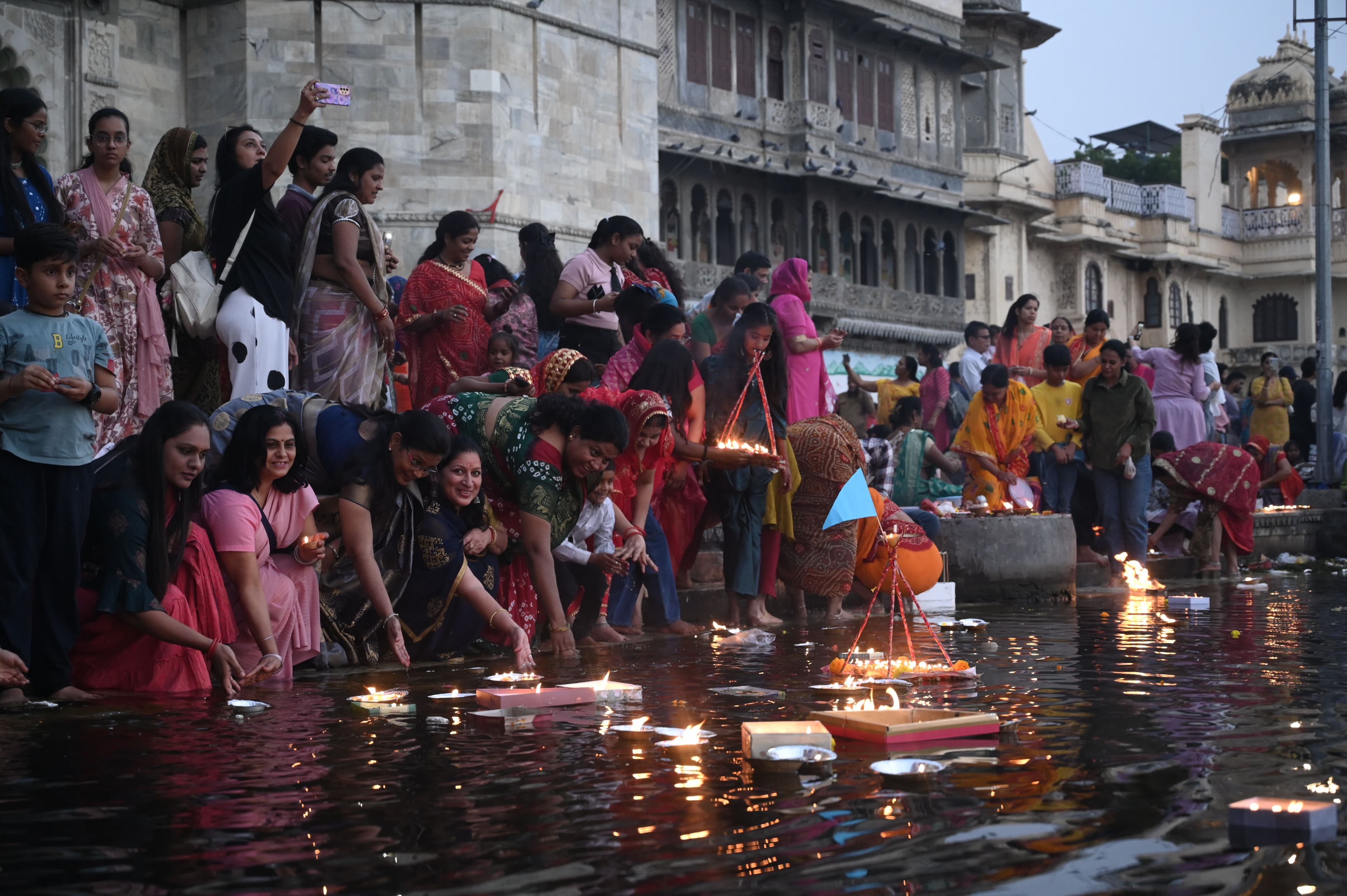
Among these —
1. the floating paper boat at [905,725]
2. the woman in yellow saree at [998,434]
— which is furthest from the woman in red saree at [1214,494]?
the floating paper boat at [905,725]

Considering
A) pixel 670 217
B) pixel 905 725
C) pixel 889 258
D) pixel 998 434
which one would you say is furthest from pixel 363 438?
pixel 889 258

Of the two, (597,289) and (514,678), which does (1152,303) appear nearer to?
(597,289)

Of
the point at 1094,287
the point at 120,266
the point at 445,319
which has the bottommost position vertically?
the point at 445,319

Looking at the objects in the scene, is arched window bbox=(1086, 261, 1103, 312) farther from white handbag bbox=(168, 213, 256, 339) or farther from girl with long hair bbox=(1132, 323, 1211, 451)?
white handbag bbox=(168, 213, 256, 339)

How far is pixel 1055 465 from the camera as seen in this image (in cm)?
1157

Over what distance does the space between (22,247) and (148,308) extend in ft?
5.65

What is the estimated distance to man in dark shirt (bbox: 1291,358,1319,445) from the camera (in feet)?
61.1

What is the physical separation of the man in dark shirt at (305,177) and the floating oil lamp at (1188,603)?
16.4ft

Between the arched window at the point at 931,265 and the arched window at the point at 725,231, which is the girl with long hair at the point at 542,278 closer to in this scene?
the arched window at the point at 725,231

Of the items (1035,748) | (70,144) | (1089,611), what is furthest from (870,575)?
(70,144)

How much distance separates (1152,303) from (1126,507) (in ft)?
111

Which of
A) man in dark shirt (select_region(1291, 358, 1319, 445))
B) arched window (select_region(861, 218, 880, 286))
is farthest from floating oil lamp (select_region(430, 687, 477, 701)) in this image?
arched window (select_region(861, 218, 880, 286))

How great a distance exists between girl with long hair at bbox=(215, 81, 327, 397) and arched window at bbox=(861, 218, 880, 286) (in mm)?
25391

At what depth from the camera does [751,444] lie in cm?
843
